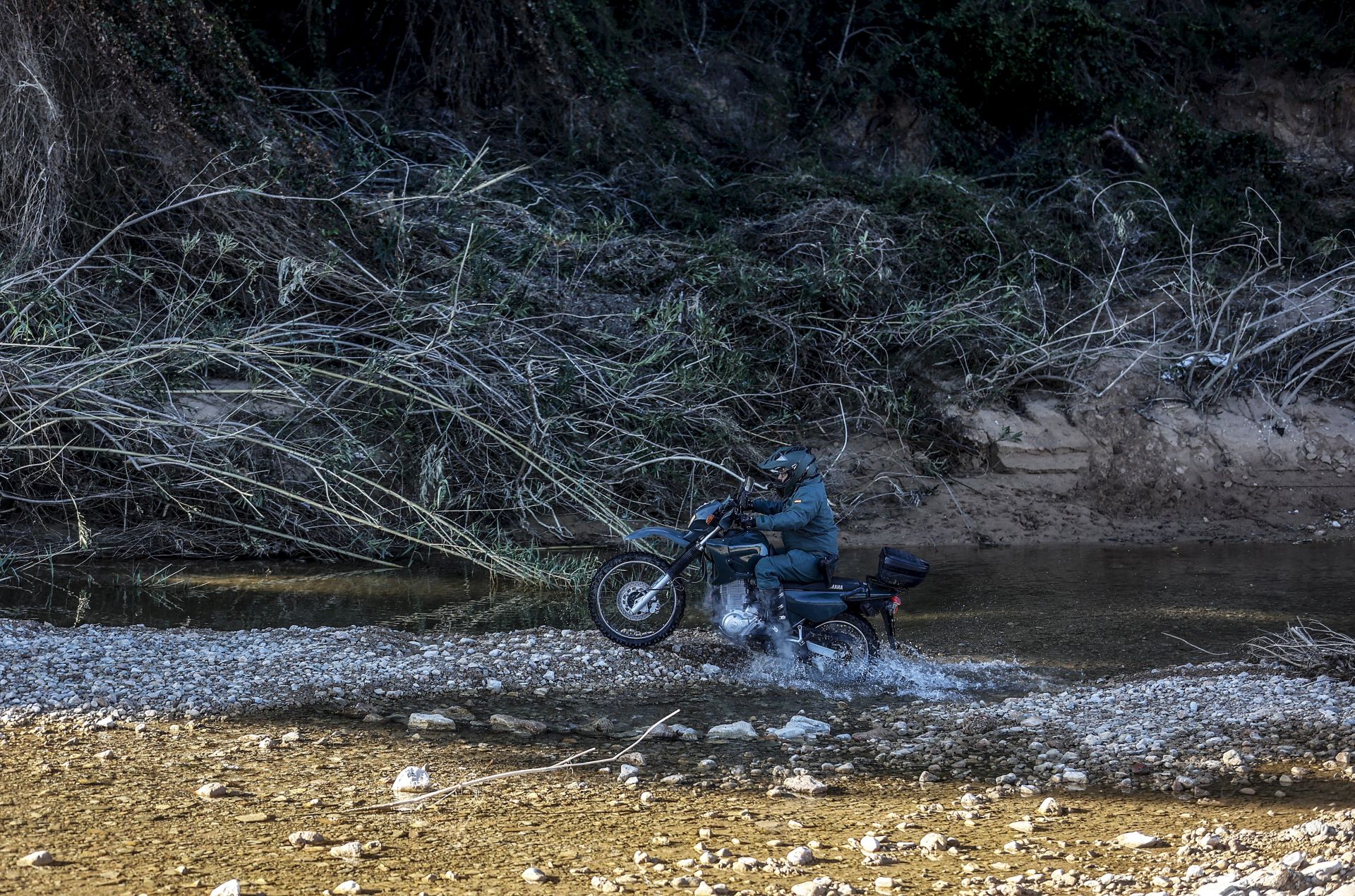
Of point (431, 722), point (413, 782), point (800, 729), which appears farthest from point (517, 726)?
point (800, 729)

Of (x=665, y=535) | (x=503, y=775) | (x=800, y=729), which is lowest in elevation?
(x=800, y=729)

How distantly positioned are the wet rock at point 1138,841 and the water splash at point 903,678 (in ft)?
7.76

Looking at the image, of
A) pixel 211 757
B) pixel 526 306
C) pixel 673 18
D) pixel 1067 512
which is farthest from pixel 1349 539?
pixel 673 18

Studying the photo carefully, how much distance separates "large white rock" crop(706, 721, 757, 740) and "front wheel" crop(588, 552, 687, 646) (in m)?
1.57

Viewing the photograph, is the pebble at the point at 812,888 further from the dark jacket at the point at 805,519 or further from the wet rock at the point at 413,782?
the dark jacket at the point at 805,519

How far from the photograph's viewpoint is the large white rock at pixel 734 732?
5770mm

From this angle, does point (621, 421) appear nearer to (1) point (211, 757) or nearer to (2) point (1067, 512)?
(2) point (1067, 512)

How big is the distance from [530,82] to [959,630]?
10.7 m

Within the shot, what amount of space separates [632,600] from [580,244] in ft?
21.0

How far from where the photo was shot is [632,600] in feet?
24.3

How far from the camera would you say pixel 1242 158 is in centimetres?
1805

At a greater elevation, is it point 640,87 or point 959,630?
point 640,87

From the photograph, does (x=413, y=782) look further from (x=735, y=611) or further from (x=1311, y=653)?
(x=1311, y=653)

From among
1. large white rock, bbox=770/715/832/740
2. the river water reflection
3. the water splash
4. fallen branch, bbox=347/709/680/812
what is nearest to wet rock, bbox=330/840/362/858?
fallen branch, bbox=347/709/680/812
